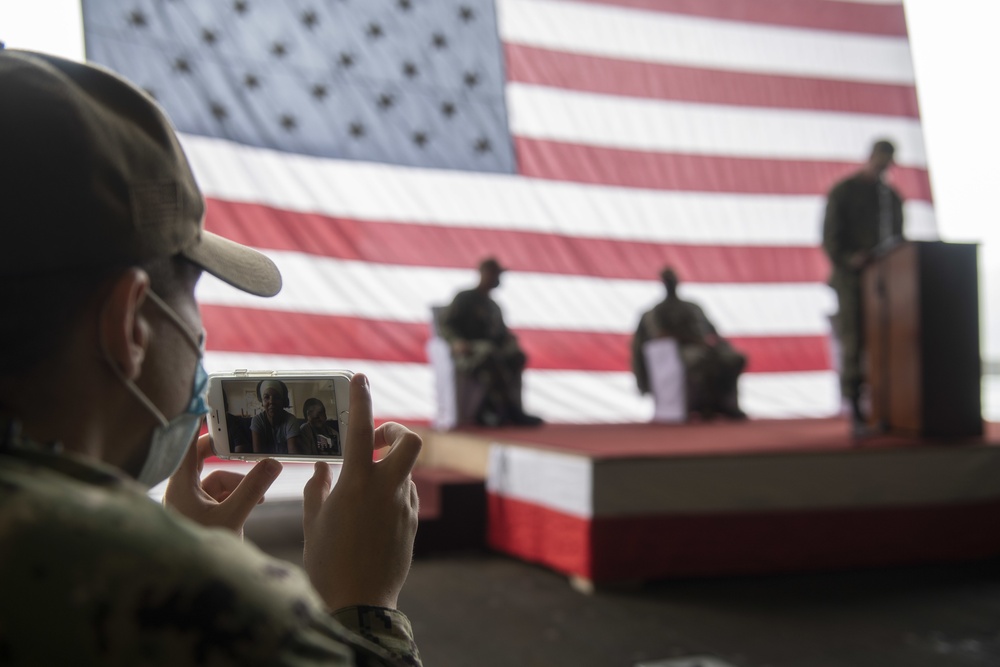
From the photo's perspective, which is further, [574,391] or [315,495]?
[574,391]

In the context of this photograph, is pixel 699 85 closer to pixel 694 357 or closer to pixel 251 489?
pixel 694 357

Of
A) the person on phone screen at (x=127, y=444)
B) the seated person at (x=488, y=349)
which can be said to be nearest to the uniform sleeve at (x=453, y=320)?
the seated person at (x=488, y=349)

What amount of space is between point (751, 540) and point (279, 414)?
227 cm

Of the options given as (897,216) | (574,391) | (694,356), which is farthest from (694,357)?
(897,216)

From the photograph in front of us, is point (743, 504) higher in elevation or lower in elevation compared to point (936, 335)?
lower

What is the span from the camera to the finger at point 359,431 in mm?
484

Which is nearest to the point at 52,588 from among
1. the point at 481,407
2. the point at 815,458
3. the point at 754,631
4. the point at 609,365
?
the point at 754,631

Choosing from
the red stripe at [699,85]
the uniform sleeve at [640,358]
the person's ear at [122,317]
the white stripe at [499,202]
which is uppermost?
the red stripe at [699,85]

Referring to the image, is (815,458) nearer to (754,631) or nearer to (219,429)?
(754,631)

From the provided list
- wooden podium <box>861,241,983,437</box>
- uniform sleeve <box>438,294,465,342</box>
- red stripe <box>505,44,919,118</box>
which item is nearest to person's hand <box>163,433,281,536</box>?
wooden podium <box>861,241,983,437</box>

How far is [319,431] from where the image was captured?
22.5 inches

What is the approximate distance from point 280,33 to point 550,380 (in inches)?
82.3

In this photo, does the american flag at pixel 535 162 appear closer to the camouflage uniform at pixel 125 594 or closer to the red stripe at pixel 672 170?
the red stripe at pixel 672 170

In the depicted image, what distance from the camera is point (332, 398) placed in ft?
1.84
